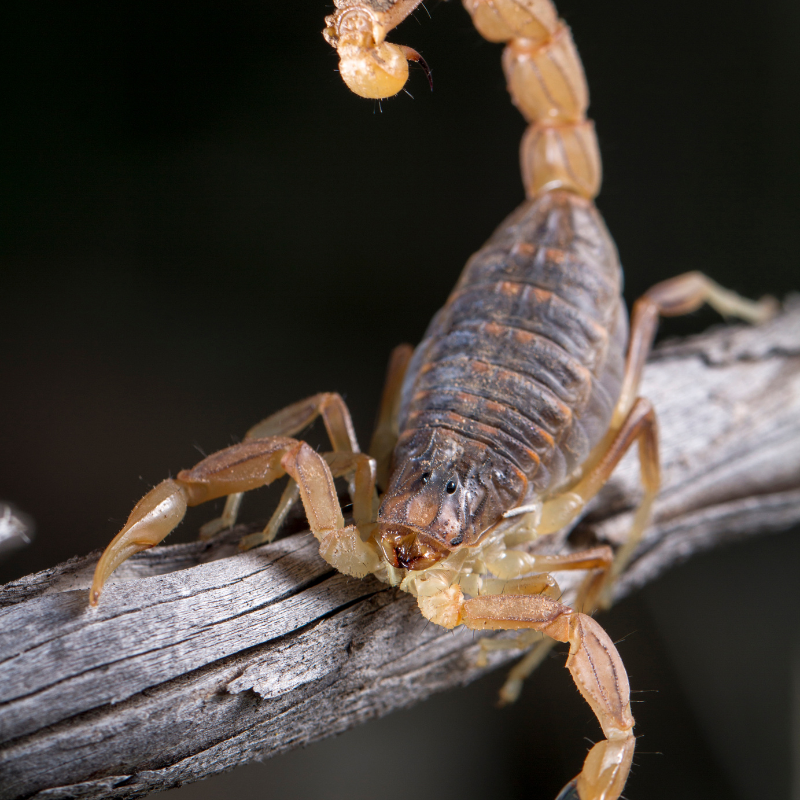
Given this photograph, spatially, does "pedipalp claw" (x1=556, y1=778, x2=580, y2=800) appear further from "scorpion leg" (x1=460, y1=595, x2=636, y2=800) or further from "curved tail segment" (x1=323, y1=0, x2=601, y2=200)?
"curved tail segment" (x1=323, y1=0, x2=601, y2=200)

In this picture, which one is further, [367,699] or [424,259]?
[424,259]

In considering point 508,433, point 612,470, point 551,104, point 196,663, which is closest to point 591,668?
point 508,433

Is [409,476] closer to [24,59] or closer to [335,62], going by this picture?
[335,62]

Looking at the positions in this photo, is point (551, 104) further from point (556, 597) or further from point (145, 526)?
point (145, 526)

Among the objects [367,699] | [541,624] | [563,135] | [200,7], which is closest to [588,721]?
[541,624]

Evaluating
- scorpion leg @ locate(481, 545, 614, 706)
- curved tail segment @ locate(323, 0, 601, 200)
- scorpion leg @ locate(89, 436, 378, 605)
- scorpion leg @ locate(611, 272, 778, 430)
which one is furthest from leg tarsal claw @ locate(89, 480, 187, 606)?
curved tail segment @ locate(323, 0, 601, 200)

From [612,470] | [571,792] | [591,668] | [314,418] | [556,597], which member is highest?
[314,418]

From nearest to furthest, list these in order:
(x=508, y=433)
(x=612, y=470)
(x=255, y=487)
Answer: (x=255, y=487)
(x=508, y=433)
(x=612, y=470)
